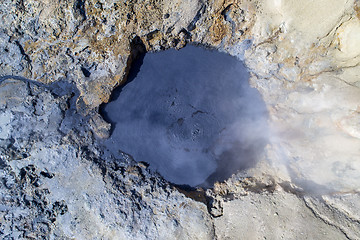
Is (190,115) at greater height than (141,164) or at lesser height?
greater

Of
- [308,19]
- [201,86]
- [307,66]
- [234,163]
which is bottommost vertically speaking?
[234,163]

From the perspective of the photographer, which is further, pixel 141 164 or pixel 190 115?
pixel 190 115

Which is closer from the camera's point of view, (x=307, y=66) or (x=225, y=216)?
(x=225, y=216)

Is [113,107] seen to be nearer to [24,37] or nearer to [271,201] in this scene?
[24,37]

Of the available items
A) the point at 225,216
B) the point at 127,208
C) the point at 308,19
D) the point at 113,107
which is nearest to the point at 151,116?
the point at 113,107

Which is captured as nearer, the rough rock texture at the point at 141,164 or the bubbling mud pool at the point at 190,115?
the rough rock texture at the point at 141,164

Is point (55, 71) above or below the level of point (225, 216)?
above
